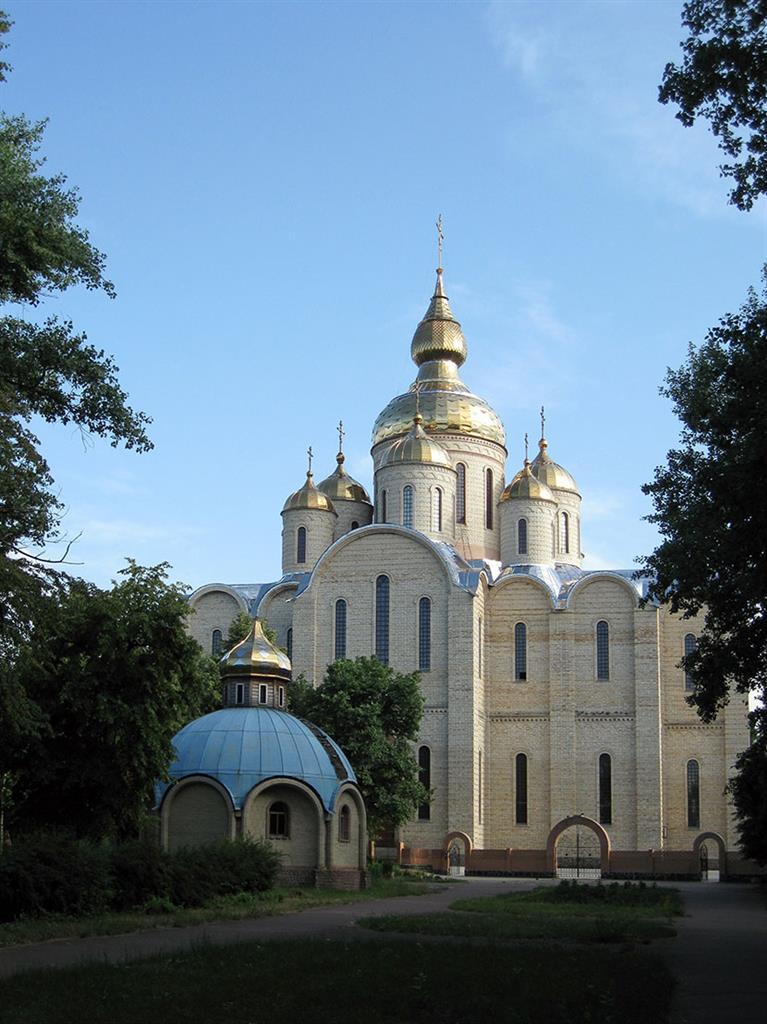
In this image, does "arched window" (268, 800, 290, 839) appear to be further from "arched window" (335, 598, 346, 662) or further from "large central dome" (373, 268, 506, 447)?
"large central dome" (373, 268, 506, 447)

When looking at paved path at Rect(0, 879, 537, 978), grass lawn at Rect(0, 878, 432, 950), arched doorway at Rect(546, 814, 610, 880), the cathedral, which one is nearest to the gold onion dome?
grass lawn at Rect(0, 878, 432, 950)

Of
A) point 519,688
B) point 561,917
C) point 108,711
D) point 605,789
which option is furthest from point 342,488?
point 561,917

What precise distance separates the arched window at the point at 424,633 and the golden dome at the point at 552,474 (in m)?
10.9

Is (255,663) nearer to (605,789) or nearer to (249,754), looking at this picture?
(249,754)

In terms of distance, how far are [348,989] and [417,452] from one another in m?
42.0

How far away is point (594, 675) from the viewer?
5169cm

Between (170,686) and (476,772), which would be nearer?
(170,686)

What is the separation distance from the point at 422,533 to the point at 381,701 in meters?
10.3

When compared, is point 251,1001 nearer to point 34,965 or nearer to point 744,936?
point 34,965

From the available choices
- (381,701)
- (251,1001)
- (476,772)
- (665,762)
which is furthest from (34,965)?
(665,762)

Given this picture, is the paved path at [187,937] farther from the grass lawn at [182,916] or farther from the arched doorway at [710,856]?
the arched doorway at [710,856]

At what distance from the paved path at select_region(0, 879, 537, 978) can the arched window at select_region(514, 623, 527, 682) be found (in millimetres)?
26182

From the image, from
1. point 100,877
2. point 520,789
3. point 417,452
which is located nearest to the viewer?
point 100,877

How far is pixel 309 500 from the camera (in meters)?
56.5
